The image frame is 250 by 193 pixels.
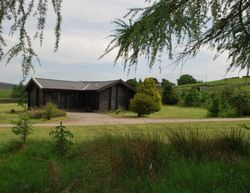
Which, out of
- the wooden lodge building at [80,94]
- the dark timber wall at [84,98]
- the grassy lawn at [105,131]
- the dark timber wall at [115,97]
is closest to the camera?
the grassy lawn at [105,131]

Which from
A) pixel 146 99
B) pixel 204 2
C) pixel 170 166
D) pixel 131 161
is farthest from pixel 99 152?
pixel 146 99

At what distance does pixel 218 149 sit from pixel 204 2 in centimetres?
283

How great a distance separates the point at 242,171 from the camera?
6.91 metres

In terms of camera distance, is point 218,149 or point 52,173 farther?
point 218,149

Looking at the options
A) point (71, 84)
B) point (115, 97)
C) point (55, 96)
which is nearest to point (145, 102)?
point (115, 97)

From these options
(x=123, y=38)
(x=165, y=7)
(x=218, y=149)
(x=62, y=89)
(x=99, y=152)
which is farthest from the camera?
(x=62, y=89)

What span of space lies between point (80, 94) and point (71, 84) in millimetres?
1710

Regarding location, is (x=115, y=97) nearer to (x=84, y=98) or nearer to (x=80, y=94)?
(x=84, y=98)

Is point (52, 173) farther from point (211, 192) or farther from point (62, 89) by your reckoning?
point (62, 89)

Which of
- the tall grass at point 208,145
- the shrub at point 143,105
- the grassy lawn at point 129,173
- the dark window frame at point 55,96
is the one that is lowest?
the grassy lawn at point 129,173

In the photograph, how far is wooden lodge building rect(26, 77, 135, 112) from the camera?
40844 mm

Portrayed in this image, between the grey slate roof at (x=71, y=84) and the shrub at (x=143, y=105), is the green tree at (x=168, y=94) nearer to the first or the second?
the grey slate roof at (x=71, y=84)

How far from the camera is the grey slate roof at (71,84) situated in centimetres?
4084

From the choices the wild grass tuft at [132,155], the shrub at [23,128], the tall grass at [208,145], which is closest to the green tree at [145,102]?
the shrub at [23,128]
